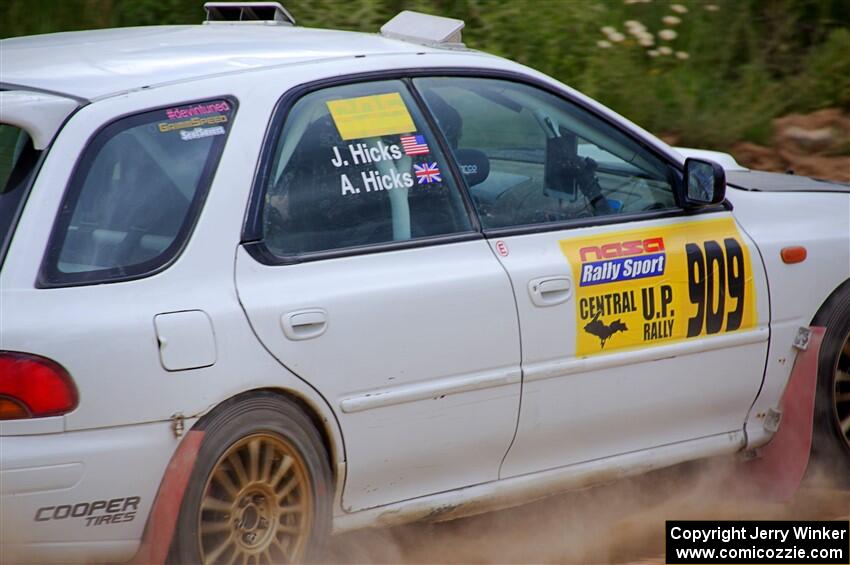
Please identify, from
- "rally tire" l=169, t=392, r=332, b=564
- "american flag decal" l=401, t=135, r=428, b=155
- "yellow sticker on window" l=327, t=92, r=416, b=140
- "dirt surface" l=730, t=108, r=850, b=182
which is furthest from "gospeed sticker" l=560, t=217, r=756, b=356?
"dirt surface" l=730, t=108, r=850, b=182

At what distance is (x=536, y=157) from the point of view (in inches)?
177

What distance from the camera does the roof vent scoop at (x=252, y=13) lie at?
4941mm

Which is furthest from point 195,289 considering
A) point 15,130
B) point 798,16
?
point 798,16

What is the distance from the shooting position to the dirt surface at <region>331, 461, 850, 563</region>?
4426mm

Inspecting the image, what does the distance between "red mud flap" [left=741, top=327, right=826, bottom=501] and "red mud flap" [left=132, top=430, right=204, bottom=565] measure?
2.53 metres

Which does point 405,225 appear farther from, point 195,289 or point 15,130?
point 15,130

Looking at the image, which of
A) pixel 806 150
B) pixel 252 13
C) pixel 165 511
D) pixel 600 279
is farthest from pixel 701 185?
pixel 806 150

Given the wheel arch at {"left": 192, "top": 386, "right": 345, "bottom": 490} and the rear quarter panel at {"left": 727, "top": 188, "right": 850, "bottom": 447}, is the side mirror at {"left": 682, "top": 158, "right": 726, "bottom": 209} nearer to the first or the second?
the rear quarter panel at {"left": 727, "top": 188, "right": 850, "bottom": 447}

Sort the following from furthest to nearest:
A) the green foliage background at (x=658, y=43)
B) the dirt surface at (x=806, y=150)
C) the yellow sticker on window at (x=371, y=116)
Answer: the dirt surface at (x=806, y=150)
the green foliage background at (x=658, y=43)
the yellow sticker on window at (x=371, y=116)

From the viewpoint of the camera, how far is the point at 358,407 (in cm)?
382

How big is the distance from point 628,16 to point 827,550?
536 cm

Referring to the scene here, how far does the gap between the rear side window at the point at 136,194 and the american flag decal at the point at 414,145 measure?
638 mm

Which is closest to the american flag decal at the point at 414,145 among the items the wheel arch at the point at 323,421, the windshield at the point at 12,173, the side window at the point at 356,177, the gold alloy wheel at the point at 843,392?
the side window at the point at 356,177

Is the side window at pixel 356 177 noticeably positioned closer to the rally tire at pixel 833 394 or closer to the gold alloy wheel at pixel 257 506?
the gold alloy wheel at pixel 257 506
